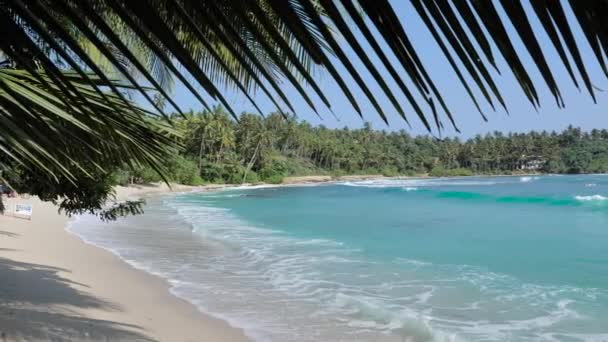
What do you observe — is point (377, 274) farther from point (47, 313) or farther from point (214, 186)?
point (214, 186)

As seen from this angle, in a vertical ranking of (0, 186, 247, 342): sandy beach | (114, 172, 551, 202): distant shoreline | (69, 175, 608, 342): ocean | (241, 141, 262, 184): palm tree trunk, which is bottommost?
(69, 175, 608, 342): ocean

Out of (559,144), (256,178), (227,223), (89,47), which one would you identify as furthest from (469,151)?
(89,47)

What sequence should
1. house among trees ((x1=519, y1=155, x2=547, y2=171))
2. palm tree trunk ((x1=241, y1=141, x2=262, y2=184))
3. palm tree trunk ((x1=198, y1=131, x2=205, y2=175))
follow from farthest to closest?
house among trees ((x1=519, y1=155, x2=547, y2=171))
palm tree trunk ((x1=241, y1=141, x2=262, y2=184))
palm tree trunk ((x1=198, y1=131, x2=205, y2=175))

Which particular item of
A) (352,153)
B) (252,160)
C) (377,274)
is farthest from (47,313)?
(352,153)

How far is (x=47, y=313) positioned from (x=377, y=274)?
6.90 m

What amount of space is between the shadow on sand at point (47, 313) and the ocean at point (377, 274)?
63.2 inches

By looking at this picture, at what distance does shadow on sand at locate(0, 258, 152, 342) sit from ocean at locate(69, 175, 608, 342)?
160cm

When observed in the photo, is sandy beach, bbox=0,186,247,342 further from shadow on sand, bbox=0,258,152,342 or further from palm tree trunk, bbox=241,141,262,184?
palm tree trunk, bbox=241,141,262,184

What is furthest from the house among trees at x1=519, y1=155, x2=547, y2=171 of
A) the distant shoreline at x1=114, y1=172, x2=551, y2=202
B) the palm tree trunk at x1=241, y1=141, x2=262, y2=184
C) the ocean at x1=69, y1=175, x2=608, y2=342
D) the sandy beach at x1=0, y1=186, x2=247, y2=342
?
the sandy beach at x1=0, y1=186, x2=247, y2=342

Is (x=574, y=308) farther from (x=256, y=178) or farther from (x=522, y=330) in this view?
(x=256, y=178)

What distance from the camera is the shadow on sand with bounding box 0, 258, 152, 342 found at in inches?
216

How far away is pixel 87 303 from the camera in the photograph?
726 cm

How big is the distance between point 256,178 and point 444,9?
63600 millimetres

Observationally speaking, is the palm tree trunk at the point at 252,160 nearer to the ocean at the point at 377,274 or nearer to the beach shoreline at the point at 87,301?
the ocean at the point at 377,274
